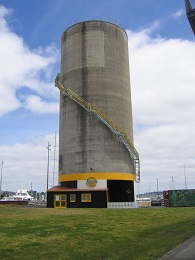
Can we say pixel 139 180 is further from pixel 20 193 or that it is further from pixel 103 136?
pixel 20 193

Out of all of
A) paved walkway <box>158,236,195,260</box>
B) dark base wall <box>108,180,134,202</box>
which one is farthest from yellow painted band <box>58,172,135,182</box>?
paved walkway <box>158,236,195,260</box>

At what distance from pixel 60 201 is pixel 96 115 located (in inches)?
578

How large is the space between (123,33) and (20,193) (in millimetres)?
94749

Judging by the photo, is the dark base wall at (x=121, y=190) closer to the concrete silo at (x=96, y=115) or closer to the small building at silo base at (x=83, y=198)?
the concrete silo at (x=96, y=115)

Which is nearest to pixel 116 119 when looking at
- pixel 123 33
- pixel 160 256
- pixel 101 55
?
pixel 101 55

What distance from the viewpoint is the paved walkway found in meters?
10.5

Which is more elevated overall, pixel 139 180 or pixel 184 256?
pixel 139 180

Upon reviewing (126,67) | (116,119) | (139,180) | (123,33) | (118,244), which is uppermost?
(123,33)

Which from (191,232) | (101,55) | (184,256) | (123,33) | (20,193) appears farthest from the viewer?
(20,193)

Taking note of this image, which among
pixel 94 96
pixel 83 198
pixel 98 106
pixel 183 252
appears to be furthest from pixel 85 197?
pixel 183 252

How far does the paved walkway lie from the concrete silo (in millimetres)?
34863

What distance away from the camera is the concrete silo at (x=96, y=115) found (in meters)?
50.0

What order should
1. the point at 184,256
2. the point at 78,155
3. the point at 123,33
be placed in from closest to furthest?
the point at 184,256 < the point at 78,155 < the point at 123,33

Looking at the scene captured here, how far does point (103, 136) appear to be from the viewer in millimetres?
51031
